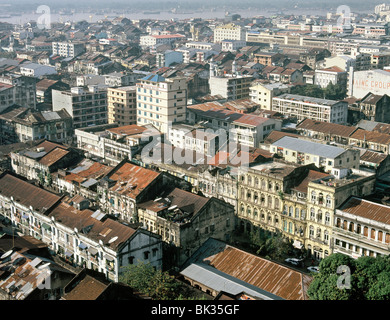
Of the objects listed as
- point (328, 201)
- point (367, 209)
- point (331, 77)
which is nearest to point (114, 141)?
point (328, 201)

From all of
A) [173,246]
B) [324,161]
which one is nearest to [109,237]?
[173,246]

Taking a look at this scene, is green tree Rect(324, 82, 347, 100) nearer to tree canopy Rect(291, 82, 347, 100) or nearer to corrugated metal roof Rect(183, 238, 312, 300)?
tree canopy Rect(291, 82, 347, 100)

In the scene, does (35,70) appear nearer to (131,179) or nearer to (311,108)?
(311,108)

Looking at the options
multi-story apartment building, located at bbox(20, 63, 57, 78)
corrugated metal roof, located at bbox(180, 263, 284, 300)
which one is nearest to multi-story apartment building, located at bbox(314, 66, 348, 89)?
multi-story apartment building, located at bbox(20, 63, 57, 78)

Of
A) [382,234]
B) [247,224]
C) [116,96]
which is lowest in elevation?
[247,224]

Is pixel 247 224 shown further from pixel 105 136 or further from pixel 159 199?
pixel 105 136
